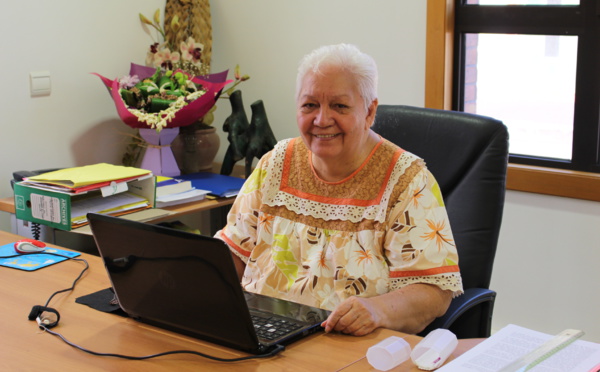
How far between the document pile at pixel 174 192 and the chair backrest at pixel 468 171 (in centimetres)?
92

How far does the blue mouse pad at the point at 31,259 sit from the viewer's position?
188cm

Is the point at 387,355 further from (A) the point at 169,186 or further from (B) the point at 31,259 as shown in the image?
(A) the point at 169,186

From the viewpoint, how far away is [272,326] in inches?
58.4

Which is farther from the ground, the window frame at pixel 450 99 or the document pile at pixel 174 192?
the window frame at pixel 450 99

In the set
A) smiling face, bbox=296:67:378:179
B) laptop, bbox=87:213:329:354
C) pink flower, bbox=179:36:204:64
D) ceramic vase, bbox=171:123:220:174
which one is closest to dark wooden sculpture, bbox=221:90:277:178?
ceramic vase, bbox=171:123:220:174

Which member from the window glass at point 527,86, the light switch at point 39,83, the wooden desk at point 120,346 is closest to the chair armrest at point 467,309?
the wooden desk at point 120,346

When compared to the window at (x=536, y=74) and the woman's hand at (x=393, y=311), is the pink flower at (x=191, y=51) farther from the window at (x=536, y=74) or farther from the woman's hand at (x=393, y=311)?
the woman's hand at (x=393, y=311)

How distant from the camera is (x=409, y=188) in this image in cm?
173

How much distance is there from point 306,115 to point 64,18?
4.82 feet

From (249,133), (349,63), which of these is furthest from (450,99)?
(349,63)

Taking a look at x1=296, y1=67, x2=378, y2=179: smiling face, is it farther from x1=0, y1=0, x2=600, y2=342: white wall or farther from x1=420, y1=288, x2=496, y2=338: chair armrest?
x1=0, y1=0, x2=600, y2=342: white wall

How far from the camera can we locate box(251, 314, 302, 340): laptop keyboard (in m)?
1.44

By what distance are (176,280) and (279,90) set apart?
2.00m

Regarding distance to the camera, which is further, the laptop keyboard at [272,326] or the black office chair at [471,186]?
the black office chair at [471,186]
